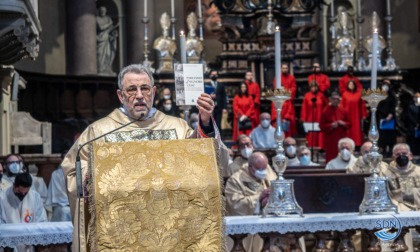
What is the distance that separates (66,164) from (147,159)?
0.70 meters

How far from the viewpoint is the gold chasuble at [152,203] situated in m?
4.52

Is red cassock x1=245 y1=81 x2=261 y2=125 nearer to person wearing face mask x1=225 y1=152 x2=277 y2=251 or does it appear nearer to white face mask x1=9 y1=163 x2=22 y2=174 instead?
white face mask x1=9 y1=163 x2=22 y2=174

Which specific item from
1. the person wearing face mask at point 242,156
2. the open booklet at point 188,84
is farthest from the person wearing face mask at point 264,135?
the open booklet at point 188,84

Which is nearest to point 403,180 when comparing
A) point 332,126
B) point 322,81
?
point 332,126

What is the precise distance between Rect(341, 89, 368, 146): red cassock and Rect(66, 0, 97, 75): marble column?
739cm

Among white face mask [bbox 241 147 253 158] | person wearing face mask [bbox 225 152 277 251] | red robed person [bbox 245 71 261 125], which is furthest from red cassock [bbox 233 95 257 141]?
person wearing face mask [bbox 225 152 277 251]

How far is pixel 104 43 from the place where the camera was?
22.8 meters

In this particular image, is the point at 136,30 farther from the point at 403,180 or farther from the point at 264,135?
the point at 403,180

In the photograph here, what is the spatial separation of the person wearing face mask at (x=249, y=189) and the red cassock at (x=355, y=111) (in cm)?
A: 727

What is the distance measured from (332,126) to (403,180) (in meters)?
5.21

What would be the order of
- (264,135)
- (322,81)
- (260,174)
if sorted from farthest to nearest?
1. (322,81)
2. (264,135)
3. (260,174)

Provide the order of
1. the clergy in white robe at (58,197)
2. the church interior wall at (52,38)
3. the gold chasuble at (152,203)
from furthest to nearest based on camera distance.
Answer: the church interior wall at (52,38) < the clergy in white robe at (58,197) < the gold chasuble at (152,203)

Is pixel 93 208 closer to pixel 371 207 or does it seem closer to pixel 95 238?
pixel 95 238

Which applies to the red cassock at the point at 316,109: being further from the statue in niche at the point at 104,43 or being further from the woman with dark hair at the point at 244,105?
the statue in niche at the point at 104,43
